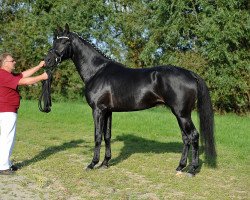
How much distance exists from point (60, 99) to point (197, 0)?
1075cm

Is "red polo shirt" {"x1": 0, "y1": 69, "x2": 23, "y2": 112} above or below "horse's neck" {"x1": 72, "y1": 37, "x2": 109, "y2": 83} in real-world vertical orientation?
below

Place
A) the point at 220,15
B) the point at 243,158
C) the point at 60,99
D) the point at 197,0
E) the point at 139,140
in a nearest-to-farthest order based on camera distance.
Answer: the point at 243,158 < the point at 139,140 < the point at 220,15 < the point at 197,0 < the point at 60,99

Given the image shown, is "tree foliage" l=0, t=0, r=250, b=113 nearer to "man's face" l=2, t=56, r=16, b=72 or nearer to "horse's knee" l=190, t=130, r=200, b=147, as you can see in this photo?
"horse's knee" l=190, t=130, r=200, b=147

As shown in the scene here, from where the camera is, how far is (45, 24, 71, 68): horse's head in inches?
273

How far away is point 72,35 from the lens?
720 cm

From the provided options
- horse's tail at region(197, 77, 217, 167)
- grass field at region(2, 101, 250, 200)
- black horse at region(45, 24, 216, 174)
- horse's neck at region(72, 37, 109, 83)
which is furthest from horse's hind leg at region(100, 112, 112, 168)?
horse's tail at region(197, 77, 217, 167)

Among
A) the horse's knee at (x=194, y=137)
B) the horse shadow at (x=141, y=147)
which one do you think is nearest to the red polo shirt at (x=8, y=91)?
the horse shadow at (x=141, y=147)

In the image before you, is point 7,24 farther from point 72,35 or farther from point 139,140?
point 72,35

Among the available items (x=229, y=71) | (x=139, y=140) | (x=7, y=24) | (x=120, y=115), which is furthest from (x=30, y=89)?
(x=139, y=140)

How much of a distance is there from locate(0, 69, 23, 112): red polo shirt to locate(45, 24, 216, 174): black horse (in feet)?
2.90

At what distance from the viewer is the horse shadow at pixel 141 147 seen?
838 centimetres

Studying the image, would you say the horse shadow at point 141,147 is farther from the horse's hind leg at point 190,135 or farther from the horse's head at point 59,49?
the horse's head at point 59,49

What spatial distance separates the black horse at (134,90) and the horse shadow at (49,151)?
1.35 meters

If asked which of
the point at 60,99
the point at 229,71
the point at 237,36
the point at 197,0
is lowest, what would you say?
the point at 60,99
